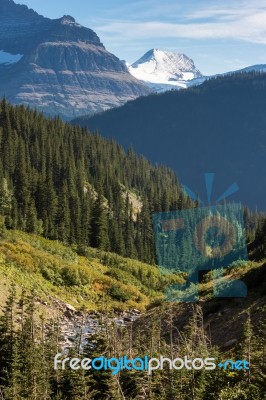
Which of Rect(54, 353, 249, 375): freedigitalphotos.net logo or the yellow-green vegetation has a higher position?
Rect(54, 353, 249, 375): freedigitalphotos.net logo

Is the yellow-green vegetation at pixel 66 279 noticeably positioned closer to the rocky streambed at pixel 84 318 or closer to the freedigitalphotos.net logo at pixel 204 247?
the rocky streambed at pixel 84 318

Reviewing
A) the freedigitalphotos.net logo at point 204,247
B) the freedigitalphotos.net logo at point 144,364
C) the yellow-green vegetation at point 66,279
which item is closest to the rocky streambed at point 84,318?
the yellow-green vegetation at point 66,279

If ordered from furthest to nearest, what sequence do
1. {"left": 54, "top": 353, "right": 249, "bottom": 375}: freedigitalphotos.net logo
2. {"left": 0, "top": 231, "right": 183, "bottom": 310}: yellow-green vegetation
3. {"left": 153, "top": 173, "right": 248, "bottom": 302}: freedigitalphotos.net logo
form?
{"left": 0, "top": 231, "right": 183, "bottom": 310}: yellow-green vegetation → {"left": 153, "top": 173, "right": 248, "bottom": 302}: freedigitalphotos.net logo → {"left": 54, "top": 353, "right": 249, "bottom": 375}: freedigitalphotos.net logo

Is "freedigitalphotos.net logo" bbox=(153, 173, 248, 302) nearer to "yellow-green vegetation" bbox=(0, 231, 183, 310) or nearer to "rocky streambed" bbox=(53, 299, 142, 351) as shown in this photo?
"rocky streambed" bbox=(53, 299, 142, 351)

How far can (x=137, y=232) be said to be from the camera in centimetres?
12862

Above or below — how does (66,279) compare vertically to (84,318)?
above

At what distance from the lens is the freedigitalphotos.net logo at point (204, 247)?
122 ft

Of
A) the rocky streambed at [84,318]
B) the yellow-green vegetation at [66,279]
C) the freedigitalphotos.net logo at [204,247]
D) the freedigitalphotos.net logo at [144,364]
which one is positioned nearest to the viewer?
the freedigitalphotos.net logo at [144,364]

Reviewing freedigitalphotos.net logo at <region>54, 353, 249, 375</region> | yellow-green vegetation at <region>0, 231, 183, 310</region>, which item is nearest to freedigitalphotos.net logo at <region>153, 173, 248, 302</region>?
yellow-green vegetation at <region>0, 231, 183, 310</region>

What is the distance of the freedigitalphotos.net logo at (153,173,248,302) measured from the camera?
37.1 metres

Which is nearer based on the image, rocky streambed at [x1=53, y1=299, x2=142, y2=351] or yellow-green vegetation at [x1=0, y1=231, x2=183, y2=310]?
rocky streambed at [x1=53, y1=299, x2=142, y2=351]

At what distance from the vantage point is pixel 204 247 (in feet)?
141

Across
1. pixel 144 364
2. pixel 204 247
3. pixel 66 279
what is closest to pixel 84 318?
pixel 66 279

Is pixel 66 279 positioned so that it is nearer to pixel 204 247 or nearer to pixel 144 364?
pixel 204 247
